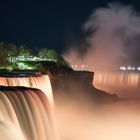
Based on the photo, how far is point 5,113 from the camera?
51.0 ft

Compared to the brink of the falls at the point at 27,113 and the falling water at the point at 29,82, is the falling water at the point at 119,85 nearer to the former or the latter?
the falling water at the point at 29,82

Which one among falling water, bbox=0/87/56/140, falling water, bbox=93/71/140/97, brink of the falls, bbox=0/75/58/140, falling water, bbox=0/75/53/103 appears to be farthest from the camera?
falling water, bbox=93/71/140/97

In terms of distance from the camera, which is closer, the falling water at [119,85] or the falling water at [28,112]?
the falling water at [28,112]

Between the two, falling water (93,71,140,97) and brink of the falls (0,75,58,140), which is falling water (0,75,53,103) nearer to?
brink of the falls (0,75,58,140)

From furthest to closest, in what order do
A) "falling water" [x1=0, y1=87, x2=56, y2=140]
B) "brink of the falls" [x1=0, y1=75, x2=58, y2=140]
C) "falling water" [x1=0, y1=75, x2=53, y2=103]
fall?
"falling water" [x1=0, y1=75, x2=53, y2=103] → "falling water" [x1=0, y1=87, x2=56, y2=140] → "brink of the falls" [x1=0, y1=75, x2=58, y2=140]

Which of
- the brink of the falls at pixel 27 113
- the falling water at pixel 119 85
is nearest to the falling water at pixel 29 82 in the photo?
the brink of the falls at pixel 27 113

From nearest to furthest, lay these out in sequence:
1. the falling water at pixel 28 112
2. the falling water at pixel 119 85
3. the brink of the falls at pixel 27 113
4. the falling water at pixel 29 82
A: 1. the brink of the falls at pixel 27 113
2. the falling water at pixel 28 112
3. the falling water at pixel 29 82
4. the falling water at pixel 119 85

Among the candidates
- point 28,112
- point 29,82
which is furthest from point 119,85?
point 28,112

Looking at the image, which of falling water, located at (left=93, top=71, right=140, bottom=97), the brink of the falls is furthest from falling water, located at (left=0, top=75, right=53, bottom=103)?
falling water, located at (left=93, top=71, right=140, bottom=97)

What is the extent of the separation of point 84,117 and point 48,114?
17425mm

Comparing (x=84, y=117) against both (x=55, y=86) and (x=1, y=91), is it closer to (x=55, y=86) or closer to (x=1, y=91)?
(x=55, y=86)

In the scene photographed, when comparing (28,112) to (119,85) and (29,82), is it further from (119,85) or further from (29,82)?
(119,85)

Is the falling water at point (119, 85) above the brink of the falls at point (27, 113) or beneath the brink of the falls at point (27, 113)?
beneath

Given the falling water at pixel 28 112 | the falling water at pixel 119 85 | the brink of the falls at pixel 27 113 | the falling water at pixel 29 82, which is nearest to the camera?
the brink of the falls at pixel 27 113
